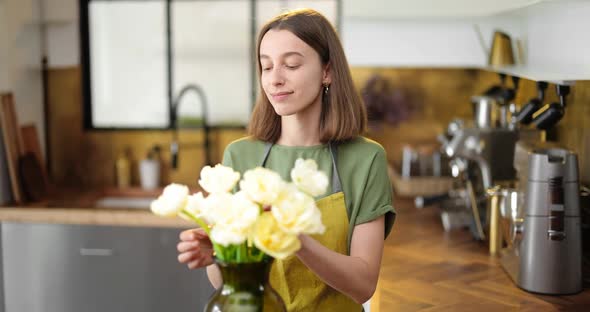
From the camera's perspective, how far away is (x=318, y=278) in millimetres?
1458

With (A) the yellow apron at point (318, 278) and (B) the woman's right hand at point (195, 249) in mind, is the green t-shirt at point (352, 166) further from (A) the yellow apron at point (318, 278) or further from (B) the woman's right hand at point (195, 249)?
(B) the woman's right hand at point (195, 249)

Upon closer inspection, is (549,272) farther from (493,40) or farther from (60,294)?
(60,294)

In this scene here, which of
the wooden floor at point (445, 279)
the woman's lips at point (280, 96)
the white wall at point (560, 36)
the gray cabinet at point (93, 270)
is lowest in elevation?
the gray cabinet at point (93, 270)

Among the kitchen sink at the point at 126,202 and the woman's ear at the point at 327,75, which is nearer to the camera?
the woman's ear at the point at 327,75

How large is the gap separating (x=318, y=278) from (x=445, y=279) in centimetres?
73

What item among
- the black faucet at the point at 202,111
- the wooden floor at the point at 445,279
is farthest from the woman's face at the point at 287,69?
the black faucet at the point at 202,111

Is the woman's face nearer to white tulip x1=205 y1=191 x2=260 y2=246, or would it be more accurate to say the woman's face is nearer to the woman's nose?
the woman's nose

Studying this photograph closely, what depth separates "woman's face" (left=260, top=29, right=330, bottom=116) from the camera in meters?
1.34

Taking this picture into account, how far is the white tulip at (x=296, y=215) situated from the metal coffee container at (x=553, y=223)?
1.04 m

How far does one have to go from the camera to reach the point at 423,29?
2.96 metres

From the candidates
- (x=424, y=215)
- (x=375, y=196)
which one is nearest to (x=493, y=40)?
(x=424, y=215)

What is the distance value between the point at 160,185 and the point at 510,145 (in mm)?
→ 1983

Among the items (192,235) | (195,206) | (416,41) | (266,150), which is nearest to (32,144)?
(416,41)

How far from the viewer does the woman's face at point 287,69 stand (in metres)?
1.34
